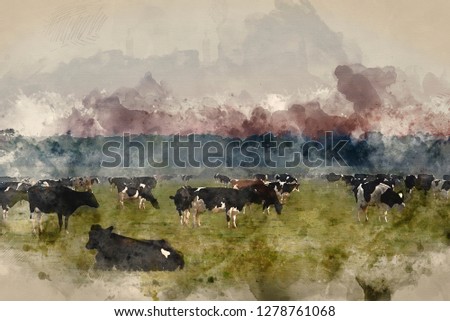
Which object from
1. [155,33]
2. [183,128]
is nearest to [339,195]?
[183,128]

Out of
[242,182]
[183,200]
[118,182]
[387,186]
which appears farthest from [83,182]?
[387,186]

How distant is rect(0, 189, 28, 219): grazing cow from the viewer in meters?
8.95

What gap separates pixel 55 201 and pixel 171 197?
1.87 metres

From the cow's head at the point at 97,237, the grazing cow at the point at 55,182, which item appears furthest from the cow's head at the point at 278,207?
the grazing cow at the point at 55,182

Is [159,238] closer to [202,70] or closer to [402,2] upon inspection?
[202,70]

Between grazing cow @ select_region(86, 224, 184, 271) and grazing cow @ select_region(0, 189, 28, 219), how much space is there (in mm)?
1324

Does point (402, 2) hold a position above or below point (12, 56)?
above

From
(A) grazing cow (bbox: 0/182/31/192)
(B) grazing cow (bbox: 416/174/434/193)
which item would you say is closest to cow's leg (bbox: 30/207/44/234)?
(A) grazing cow (bbox: 0/182/31/192)

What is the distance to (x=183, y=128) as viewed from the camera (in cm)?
905

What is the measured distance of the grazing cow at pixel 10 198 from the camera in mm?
8945

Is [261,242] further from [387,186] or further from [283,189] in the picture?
[387,186]

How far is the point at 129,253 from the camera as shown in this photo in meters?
8.81
